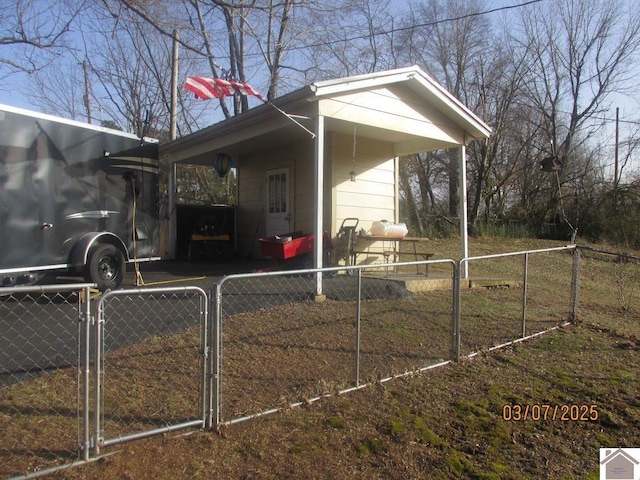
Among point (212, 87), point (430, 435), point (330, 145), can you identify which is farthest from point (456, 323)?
point (330, 145)

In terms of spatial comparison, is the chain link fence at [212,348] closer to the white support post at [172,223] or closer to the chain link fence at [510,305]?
A: the chain link fence at [510,305]

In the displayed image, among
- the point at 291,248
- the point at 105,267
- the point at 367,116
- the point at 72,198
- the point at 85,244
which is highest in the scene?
the point at 367,116

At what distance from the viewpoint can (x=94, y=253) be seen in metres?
6.41

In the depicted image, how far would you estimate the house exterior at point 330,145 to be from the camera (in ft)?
23.3

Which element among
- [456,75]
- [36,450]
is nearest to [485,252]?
[456,75]

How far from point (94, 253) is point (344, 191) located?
473 centimetres

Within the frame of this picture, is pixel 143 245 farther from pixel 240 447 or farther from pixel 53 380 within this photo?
pixel 240 447

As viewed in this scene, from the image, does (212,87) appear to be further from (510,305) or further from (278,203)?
(510,305)

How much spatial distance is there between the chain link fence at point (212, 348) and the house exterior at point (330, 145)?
1.30 m

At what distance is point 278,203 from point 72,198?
4.76 meters

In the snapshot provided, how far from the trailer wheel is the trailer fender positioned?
0.08m

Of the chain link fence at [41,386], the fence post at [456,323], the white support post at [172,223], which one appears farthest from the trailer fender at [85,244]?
the fence post at [456,323]

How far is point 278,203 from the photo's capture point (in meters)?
10.4
